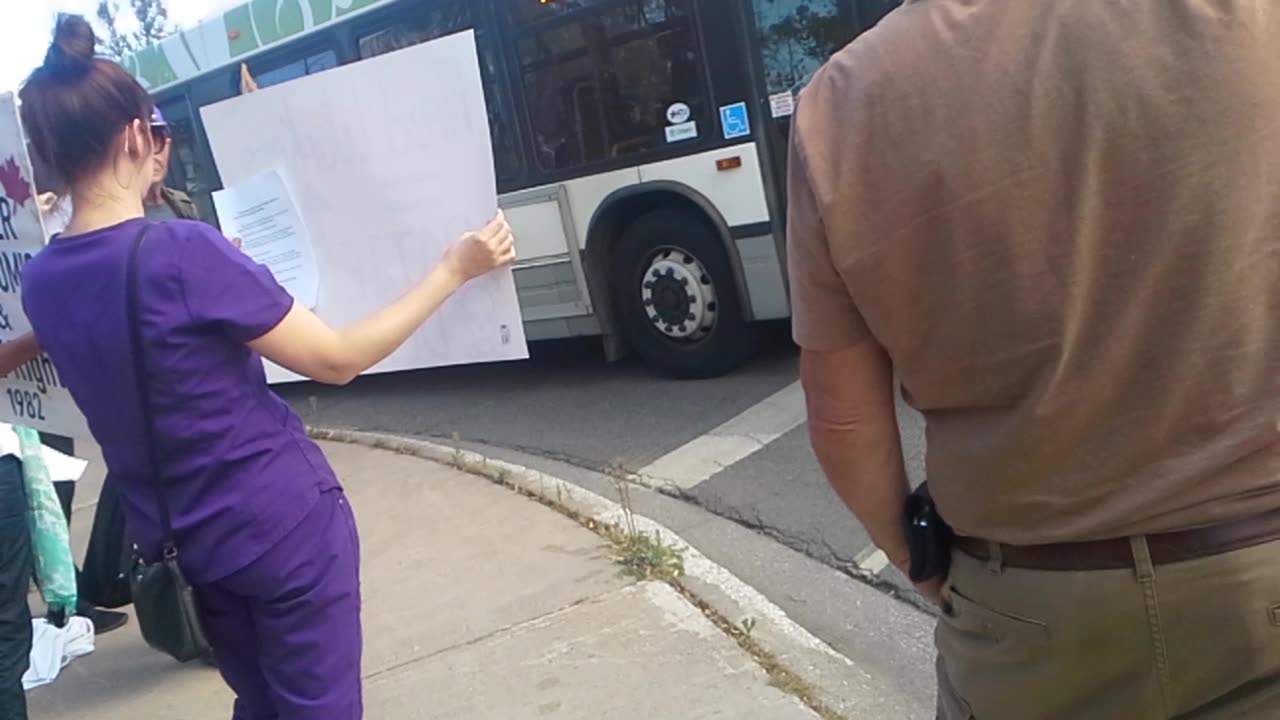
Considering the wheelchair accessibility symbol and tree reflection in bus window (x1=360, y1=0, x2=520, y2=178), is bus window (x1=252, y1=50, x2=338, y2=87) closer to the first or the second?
tree reflection in bus window (x1=360, y1=0, x2=520, y2=178)

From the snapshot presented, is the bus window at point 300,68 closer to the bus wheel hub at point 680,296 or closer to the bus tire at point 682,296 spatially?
the bus tire at point 682,296

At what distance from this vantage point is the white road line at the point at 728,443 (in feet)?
18.5

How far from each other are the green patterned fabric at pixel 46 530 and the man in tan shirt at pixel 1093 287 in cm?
256

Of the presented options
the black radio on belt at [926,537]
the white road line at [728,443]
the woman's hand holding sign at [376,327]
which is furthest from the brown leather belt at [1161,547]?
the white road line at [728,443]

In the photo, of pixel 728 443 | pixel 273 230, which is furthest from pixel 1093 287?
pixel 728 443

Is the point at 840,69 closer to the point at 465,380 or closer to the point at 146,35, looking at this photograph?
the point at 465,380

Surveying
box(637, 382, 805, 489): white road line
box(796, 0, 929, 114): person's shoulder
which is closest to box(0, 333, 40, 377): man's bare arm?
box(796, 0, 929, 114): person's shoulder

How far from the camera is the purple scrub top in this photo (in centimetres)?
198

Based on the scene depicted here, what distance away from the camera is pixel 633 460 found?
19.7 feet

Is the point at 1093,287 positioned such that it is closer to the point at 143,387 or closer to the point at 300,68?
the point at 143,387

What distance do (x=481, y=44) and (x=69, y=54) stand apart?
19.9ft

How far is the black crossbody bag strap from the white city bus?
5193 mm

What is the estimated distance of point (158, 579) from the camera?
214 centimetres

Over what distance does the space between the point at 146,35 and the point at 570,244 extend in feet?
136
